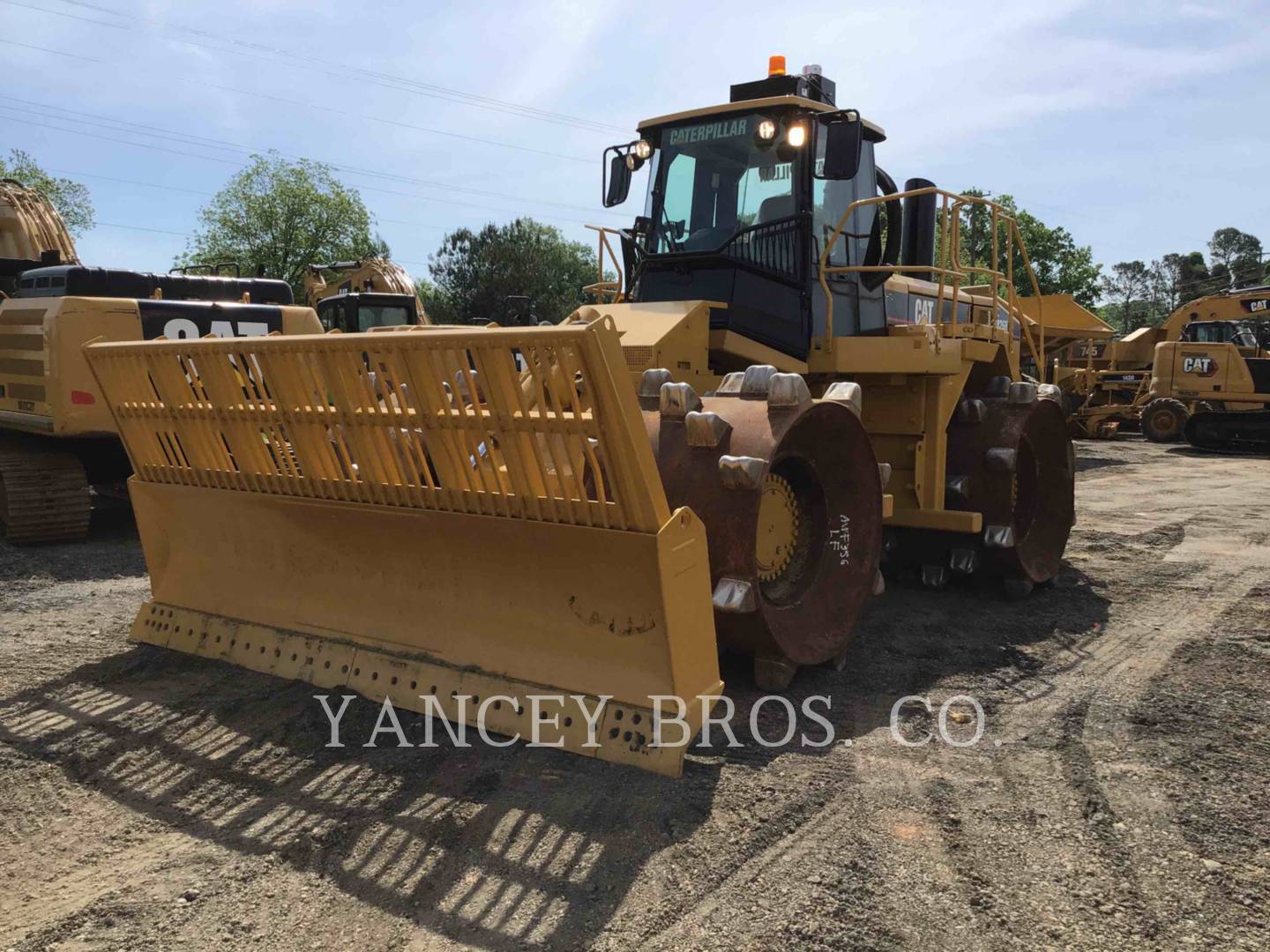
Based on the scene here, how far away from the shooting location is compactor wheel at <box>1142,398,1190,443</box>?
21797 millimetres

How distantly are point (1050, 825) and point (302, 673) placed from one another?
3.01 meters

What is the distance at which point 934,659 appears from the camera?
5.19 meters

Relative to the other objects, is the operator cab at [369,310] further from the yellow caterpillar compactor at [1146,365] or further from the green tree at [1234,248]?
the green tree at [1234,248]

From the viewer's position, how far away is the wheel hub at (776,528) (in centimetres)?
465

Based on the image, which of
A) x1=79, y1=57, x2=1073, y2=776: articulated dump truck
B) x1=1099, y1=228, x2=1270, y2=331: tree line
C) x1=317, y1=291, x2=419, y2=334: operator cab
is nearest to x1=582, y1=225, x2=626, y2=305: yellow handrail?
x1=79, y1=57, x2=1073, y2=776: articulated dump truck

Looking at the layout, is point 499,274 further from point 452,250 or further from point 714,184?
point 714,184

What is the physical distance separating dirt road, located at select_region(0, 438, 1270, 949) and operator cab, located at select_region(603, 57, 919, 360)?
6.75ft

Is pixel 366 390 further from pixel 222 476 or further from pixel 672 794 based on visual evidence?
pixel 672 794

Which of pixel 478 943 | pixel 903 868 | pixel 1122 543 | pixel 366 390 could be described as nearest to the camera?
pixel 478 943

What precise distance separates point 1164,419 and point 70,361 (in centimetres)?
2119

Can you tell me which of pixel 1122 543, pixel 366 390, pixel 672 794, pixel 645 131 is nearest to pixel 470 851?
pixel 672 794

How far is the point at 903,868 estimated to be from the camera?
2986 mm

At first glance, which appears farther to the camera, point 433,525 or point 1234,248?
point 1234,248

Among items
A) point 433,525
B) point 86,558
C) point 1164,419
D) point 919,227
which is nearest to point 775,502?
point 433,525
